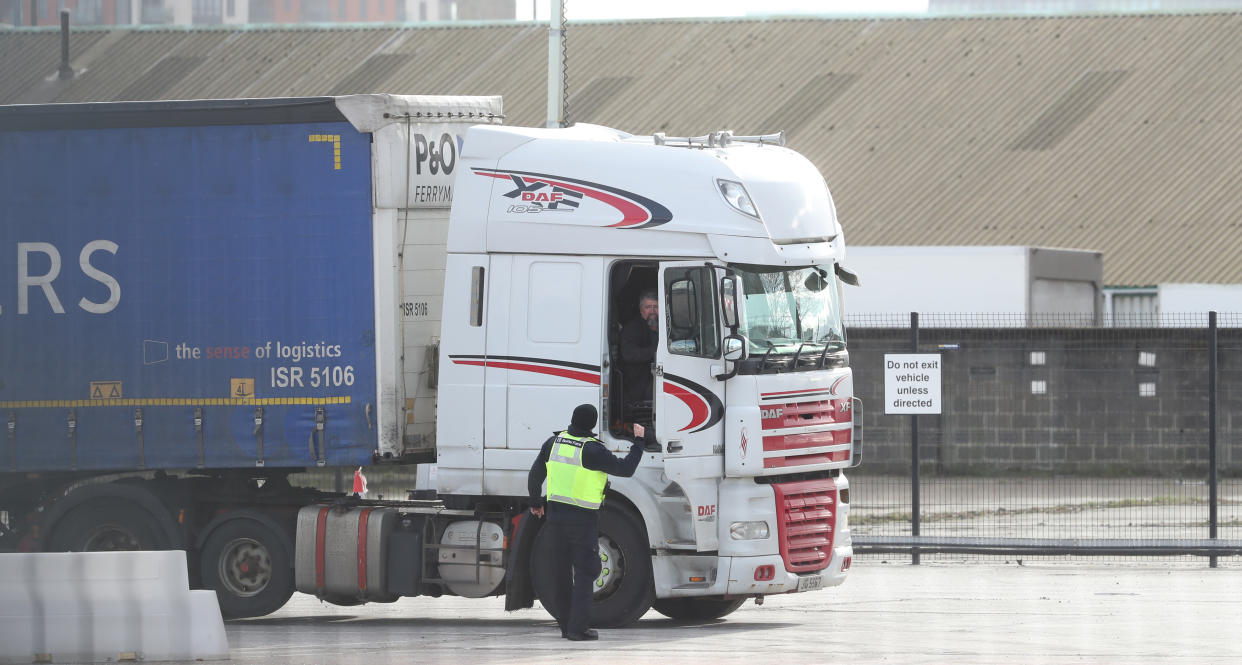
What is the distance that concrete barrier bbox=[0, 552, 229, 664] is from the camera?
37.9 ft

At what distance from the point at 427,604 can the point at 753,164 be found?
5623mm

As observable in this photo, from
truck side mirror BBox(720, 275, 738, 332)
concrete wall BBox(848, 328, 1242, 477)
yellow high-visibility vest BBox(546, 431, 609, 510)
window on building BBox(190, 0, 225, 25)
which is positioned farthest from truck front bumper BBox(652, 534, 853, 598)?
concrete wall BBox(848, 328, 1242, 477)

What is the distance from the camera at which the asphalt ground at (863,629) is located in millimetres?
11695

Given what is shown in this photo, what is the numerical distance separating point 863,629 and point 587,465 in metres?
2.58

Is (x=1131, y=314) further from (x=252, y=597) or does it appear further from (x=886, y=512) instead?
(x=252, y=597)

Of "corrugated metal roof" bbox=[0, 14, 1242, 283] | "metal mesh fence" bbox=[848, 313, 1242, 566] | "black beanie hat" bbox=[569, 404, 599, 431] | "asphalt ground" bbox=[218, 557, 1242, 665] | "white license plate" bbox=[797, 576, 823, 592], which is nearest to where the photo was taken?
"asphalt ground" bbox=[218, 557, 1242, 665]

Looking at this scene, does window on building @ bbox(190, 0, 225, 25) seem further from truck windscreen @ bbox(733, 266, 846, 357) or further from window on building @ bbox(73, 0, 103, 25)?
truck windscreen @ bbox(733, 266, 846, 357)

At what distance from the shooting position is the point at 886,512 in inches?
937

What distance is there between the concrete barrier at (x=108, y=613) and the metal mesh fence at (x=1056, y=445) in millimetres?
9219

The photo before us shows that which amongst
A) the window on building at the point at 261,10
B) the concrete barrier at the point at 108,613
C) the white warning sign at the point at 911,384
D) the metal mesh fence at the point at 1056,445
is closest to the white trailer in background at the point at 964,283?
the metal mesh fence at the point at 1056,445

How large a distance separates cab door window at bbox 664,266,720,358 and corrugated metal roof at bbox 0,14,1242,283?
2332cm

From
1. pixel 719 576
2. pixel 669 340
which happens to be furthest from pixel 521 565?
pixel 669 340

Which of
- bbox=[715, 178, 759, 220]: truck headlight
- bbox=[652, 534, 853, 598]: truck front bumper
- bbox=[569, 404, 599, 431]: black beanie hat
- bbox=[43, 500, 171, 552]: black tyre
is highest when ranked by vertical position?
bbox=[715, 178, 759, 220]: truck headlight

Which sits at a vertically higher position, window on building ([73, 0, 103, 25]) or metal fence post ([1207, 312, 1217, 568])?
window on building ([73, 0, 103, 25])
